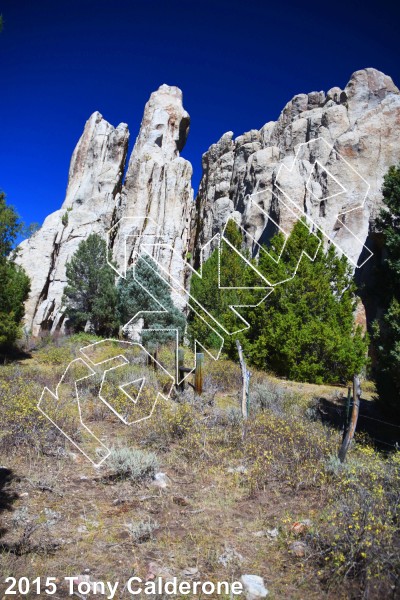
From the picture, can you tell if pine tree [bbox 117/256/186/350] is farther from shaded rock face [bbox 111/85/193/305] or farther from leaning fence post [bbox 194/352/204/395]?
leaning fence post [bbox 194/352/204/395]

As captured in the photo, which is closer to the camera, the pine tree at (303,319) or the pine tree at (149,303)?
the pine tree at (303,319)

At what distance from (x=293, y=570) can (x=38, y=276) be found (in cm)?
2813

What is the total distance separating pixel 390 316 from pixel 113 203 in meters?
29.1

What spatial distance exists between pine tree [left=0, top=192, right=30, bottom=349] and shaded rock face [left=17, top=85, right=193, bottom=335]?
8.49m

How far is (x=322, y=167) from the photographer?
25.9m

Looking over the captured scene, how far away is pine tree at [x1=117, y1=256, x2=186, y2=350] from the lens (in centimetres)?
2088

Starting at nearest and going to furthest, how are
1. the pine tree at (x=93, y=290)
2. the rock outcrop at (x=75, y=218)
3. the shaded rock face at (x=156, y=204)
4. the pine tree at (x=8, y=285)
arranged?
the pine tree at (x=8, y=285), the pine tree at (x=93, y=290), the rock outcrop at (x=75, y=218), the shaded rock face at (x=156, y=204)

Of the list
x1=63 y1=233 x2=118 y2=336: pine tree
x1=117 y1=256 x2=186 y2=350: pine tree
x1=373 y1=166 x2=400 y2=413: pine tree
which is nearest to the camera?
x1=373 y1=166 x2=400 y2=413: pine tree

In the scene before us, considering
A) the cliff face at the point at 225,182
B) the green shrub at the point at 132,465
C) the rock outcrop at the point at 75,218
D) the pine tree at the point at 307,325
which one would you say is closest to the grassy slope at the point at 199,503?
the green shrub at the point at 132,465

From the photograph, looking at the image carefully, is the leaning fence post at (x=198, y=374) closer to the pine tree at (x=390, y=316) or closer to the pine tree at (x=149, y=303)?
the pine tree at (x=390, y=316)

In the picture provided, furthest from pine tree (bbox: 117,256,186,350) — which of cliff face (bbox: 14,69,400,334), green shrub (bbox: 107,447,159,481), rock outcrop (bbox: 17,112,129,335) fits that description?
green shrub (bbox: 107,447,159,481)

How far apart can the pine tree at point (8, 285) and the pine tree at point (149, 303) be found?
19.4ft

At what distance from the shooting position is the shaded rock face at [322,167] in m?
24.3

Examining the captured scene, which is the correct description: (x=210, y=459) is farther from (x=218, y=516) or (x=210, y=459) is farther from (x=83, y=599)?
(x=83, y=599)
